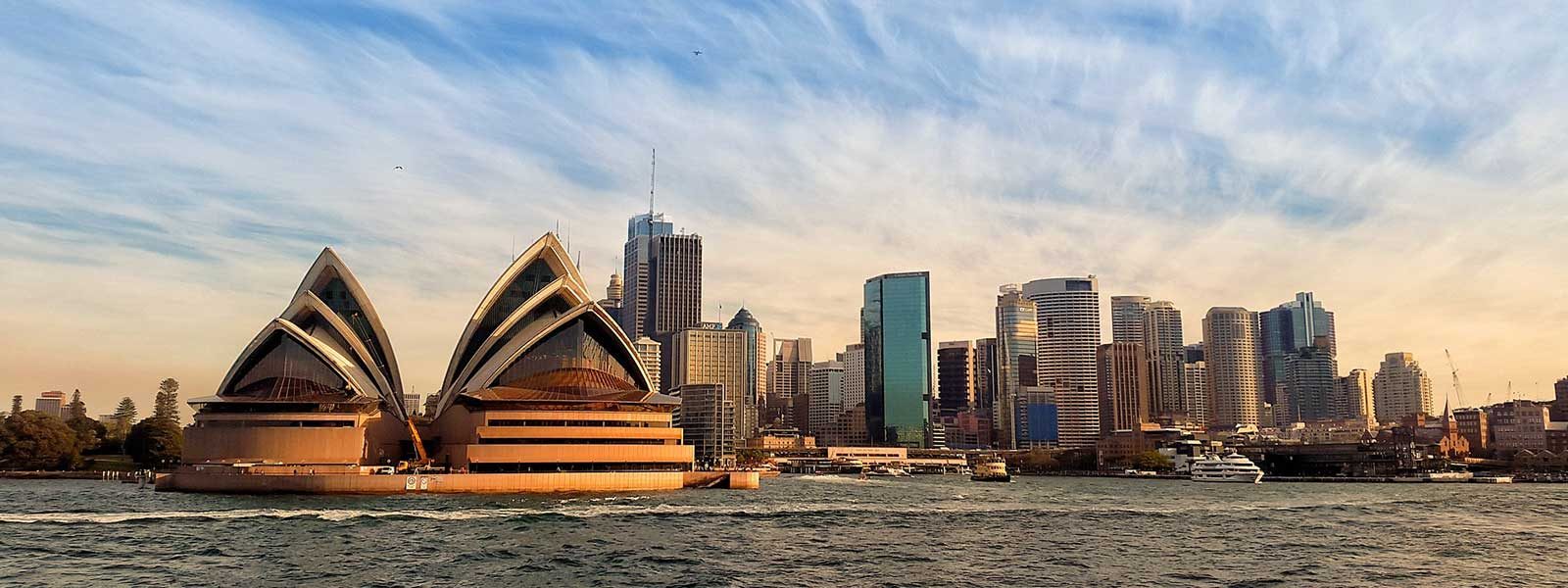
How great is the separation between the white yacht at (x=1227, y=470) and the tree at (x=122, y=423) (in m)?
129

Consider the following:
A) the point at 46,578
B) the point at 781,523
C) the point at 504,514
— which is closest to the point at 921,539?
the point at 781,523

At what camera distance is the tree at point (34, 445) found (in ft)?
376

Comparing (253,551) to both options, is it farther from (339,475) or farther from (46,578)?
(339,475)

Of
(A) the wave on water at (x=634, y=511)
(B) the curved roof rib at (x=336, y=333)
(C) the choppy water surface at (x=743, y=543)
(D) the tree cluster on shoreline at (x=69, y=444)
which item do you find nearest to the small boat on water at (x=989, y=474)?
(A) the wave on water at (x=634, y=511)

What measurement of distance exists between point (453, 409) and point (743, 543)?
56.8 metres

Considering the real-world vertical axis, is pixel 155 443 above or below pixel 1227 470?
above

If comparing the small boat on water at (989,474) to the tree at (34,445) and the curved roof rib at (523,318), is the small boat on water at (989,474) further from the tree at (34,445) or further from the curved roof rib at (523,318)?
the tree at (34,445)

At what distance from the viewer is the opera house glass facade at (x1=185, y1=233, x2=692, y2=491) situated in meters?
87.6

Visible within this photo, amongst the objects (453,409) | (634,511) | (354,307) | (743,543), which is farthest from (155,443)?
(743,543)

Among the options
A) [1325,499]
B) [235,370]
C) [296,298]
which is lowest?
[1325,499]

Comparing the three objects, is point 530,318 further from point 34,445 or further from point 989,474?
point 989,474

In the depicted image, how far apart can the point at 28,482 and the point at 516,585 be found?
87.5m

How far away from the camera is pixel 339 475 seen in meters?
79.9

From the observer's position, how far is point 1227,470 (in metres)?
144
